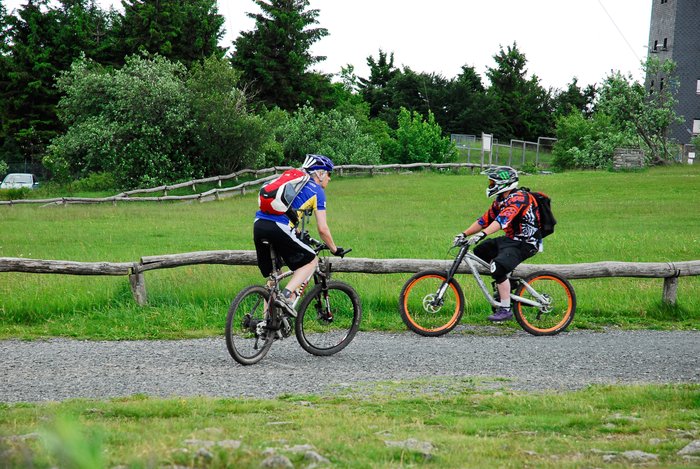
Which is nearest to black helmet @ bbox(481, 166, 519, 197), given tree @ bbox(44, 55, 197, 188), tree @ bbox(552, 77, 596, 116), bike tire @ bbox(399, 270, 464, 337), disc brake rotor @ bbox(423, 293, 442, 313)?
bike tire @ bbox(399, 270, 464, 337)

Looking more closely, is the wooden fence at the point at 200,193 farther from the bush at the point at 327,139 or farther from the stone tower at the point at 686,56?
the stone tower at the point at 686,56

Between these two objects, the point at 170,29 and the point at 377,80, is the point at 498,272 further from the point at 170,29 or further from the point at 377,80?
the point at 377,80

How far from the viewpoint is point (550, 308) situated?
10.3 metres

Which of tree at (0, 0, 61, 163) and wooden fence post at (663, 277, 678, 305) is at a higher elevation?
tree at (0, 0, 61, 163)

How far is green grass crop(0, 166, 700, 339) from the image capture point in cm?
1078

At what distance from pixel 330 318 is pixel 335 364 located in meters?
0.84

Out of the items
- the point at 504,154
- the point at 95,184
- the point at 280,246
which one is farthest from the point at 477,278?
the point at 504,154

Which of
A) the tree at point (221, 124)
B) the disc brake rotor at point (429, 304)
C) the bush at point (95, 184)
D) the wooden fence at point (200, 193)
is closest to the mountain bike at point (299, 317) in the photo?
the disc brake rotor at point (429, 304)

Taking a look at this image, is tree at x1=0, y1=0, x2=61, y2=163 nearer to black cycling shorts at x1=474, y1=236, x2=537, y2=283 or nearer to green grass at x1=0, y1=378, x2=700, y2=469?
black cycling shorts at x1=474, y1=236, x2=537, y2=283

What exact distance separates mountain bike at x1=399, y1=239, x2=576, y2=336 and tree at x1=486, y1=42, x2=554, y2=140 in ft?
232

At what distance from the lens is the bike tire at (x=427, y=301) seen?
1018 centimetres

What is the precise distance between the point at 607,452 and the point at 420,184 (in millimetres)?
38770

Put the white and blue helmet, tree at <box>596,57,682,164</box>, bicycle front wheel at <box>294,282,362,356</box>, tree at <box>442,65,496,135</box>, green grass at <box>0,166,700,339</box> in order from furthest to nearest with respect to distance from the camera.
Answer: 1. tree at <box>442,65,496,135</box>
2. tree at <box>596,57,682,164</box>
3. green grass at <box>0,166,700,339</box>
4. bicycle front wheel at <box>294,282,362,356</box>
5. the white and blue helmet

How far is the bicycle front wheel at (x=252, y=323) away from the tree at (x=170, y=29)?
56370 millimetres
